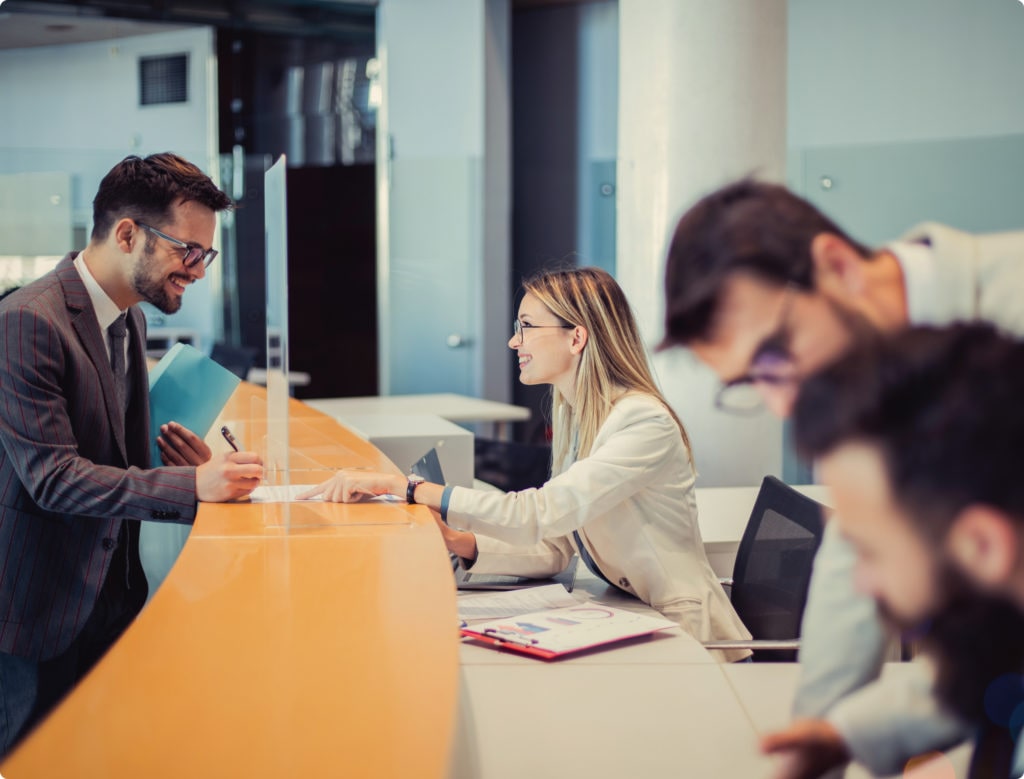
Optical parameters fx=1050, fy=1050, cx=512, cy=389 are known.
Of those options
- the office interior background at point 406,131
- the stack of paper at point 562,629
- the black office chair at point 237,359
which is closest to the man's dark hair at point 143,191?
the stack of paper at point 562,629

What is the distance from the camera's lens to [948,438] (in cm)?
65

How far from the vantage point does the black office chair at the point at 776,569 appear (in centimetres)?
199

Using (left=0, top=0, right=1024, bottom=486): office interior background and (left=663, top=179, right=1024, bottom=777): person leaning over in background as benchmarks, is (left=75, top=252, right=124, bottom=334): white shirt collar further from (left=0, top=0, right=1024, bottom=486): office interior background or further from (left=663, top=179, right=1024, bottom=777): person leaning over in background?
(left=0, top=0, right=1024, bottom=486): office interior background

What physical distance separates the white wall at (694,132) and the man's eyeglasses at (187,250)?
1440 millimetres

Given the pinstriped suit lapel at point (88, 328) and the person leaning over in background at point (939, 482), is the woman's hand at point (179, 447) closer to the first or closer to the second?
the pinstriped suit lapel at point (88, 328)

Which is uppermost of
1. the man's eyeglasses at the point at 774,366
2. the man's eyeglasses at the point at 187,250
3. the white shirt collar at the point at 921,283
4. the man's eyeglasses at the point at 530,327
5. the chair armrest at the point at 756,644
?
the man's eyeglasses at the point at 187,250

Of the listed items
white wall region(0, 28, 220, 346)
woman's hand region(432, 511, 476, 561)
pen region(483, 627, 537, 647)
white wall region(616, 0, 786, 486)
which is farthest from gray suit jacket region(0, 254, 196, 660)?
white wall region(0, 28, 220, 346)

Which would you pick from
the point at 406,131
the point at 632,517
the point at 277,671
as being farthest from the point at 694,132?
the point at 406,131

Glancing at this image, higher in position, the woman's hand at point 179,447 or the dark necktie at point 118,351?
the dark necktie at point 118,351

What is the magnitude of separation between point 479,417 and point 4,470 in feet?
10.4

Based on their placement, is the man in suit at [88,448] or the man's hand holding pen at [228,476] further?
the man's hand holding pen at [228,476]

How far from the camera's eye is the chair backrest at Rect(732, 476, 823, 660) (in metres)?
2.01

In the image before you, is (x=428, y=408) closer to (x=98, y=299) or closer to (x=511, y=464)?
(x=511, y=464)

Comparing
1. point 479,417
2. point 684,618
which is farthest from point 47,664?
point 479,417
